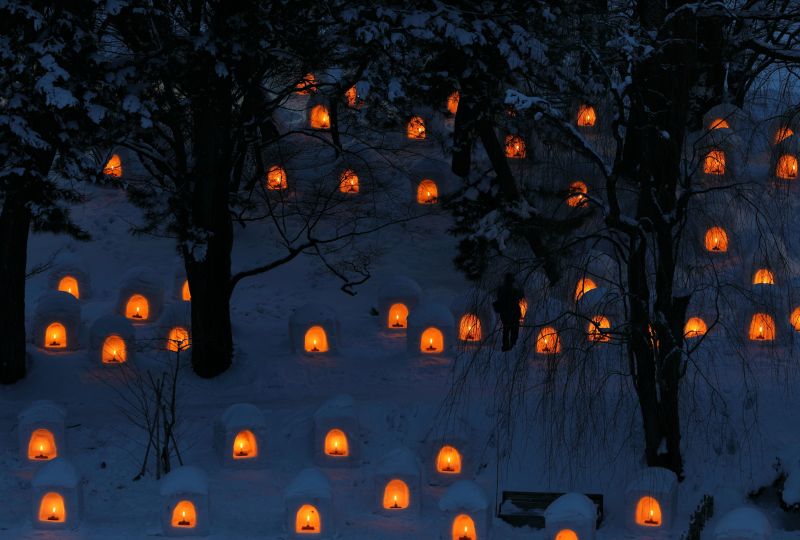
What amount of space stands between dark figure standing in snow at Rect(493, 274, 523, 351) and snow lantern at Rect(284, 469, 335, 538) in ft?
10.0

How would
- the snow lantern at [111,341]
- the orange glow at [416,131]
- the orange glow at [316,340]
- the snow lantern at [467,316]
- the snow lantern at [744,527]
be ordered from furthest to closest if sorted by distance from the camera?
1. the orange glow at [416,131]
2. the orange glow at [316,340]
3. the snow lantern at [111,341]
4. the snow lantern at [467,316]
5. the snow lantern at [744,527]

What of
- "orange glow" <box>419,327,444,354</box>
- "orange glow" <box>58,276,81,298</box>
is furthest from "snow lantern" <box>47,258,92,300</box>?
"orange glow" <box>419,327,444,354</box>

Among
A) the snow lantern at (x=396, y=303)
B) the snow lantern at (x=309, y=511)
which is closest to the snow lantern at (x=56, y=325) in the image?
the snow lantern at (x=396, y=303)

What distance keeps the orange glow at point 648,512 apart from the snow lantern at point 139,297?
32.3 ft

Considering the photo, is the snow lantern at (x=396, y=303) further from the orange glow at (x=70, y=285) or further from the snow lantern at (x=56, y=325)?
the orange glow at (x=70, y=285)

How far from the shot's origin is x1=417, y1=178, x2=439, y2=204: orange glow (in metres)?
27.1

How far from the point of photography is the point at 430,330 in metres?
22.4

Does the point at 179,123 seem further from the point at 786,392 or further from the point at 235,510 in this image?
the point at 786,392

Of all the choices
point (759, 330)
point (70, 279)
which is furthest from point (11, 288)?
point (759, 330)

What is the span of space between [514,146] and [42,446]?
418 inches

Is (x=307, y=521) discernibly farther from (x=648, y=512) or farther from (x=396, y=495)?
(x=648, y=512)

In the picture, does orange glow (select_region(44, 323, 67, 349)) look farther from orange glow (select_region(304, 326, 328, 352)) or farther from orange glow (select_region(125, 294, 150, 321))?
orange glow (select_region(304, 326, 328, 352))

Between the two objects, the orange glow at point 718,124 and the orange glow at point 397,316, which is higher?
the orange glow at point 718,124

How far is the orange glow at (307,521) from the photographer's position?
1731cm
